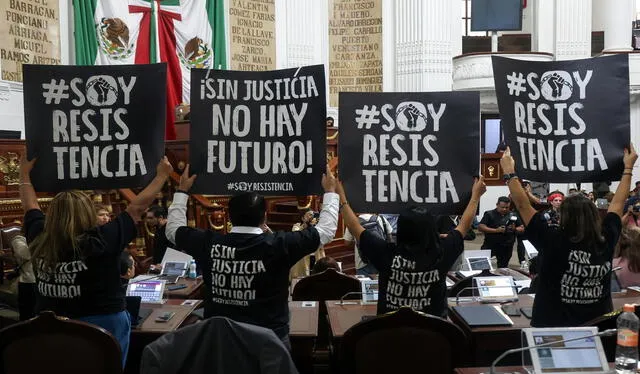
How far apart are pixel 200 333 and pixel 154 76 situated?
195 centimetres

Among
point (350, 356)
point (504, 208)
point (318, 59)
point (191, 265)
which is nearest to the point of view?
point (350, 356)

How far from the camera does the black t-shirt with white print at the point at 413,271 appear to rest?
11.8ft

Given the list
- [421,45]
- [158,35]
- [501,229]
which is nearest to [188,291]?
[501,229]

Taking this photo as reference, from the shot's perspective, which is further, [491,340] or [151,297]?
[151,297]

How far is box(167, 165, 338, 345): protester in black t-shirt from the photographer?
11.1ft

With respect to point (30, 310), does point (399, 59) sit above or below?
above

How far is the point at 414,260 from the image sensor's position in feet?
11.8

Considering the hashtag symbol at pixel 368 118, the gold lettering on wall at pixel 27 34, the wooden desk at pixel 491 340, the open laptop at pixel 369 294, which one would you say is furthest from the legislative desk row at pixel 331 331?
the gold lettering on wall at pixel 27 34

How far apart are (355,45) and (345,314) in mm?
11792

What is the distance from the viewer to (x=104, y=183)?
13.5ft

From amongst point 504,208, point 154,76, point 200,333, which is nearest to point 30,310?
point 154,76

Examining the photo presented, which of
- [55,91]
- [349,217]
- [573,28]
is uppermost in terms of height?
[573,28]

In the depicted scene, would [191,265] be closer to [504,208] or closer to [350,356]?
[350,356]

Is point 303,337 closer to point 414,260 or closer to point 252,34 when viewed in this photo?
point 414,260
